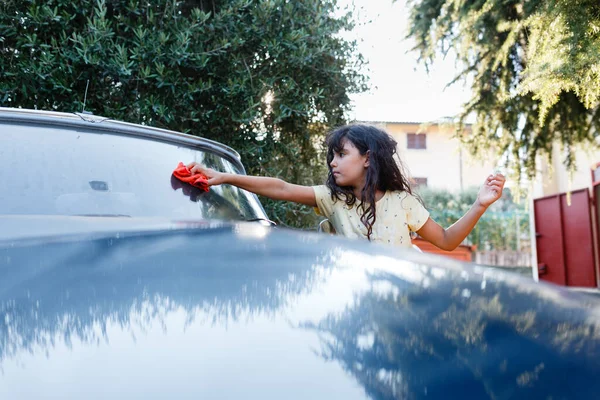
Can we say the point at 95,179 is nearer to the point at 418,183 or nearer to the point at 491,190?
the point at 491,190

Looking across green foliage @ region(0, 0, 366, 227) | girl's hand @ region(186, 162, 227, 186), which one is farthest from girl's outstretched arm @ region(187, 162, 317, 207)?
green foliage @ region(0, 0, 366, 227)

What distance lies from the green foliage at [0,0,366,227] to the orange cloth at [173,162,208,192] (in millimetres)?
3344

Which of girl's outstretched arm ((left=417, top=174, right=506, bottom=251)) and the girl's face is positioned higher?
the girl's face

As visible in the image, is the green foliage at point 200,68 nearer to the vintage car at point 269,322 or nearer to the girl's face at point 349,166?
the girl's face at point 349,166

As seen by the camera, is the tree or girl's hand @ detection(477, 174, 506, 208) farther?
the tree

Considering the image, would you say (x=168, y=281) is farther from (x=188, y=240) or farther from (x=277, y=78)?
(x=277, y=78)

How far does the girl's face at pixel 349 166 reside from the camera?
2654mm

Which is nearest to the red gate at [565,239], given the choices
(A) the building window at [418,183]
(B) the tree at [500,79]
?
(A) the building window at [418,183]

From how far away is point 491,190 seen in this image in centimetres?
251

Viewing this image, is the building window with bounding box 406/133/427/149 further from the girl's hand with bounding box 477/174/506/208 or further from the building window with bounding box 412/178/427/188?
the girl's hand with bounding box 477/174/506/208

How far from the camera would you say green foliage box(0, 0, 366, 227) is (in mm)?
5328

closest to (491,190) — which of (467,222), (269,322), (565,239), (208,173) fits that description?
(467,222)

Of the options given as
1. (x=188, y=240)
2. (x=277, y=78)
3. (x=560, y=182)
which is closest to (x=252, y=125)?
(x=277, y=78)

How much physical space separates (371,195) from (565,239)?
1043cm
